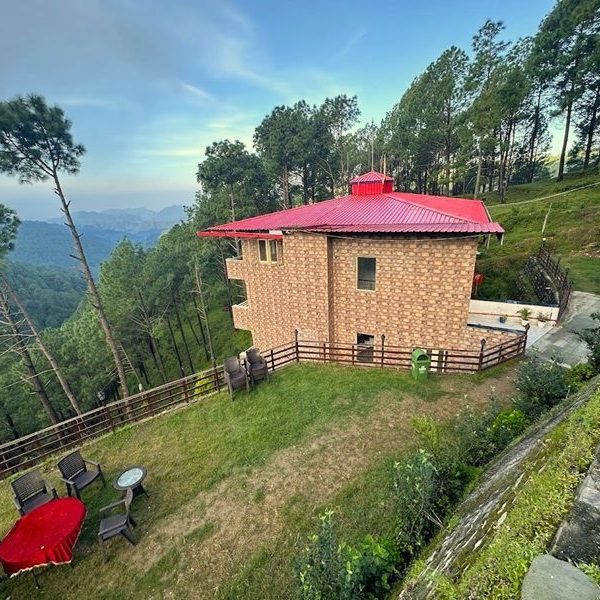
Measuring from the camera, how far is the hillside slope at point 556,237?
18.9 meters

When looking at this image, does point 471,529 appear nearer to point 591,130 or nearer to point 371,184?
point 371,184

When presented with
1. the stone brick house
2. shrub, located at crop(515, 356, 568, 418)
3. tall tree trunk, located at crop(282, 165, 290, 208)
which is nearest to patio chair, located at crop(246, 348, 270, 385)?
the stone brick house

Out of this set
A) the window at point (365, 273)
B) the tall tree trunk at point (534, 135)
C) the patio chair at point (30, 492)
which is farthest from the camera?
the tall tree trunk at point (534, 135)

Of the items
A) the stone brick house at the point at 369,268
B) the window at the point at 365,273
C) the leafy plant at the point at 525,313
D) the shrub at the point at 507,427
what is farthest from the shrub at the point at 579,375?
the leafy plant at the point at 525,313

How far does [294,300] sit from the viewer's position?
13.6m

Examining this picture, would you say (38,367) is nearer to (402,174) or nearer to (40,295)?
(402,174)

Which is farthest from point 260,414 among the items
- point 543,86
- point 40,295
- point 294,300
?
point 40,295

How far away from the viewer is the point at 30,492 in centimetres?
716

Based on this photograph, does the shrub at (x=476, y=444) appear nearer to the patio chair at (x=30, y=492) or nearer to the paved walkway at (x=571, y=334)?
the paved walkway at (x=571, y=334)

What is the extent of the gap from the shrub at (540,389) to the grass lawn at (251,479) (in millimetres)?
2776

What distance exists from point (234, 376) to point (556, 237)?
985 inches

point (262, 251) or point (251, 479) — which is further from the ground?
point (262, 251)

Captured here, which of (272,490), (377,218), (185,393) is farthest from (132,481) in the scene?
(377,218)

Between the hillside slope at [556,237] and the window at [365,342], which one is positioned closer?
the window at [365,342]
